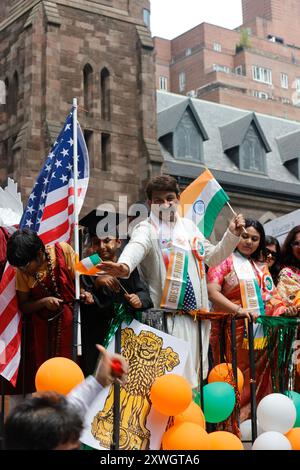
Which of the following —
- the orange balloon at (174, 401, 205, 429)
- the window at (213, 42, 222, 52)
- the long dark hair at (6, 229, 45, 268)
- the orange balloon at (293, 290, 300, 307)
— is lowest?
the orange balloon at (174, 401, 205, 429)

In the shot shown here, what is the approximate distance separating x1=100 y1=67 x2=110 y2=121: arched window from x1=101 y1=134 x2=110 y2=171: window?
0.71m

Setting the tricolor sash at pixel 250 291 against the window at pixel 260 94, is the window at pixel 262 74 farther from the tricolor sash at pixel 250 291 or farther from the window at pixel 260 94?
the tricolor sash at pixel 250 291

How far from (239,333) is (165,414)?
135 centimetres

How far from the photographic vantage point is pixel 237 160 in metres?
38.3

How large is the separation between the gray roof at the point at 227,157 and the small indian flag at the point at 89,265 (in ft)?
90.2

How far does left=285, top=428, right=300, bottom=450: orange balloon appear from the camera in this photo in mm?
6754

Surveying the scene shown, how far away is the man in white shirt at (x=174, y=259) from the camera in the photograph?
23.4ft

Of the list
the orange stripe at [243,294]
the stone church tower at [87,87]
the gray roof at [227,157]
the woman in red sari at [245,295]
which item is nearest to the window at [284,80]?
the gray roof at [227,157]

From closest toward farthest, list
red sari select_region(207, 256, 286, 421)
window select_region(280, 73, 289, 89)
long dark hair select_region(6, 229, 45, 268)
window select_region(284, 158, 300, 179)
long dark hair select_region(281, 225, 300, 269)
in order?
1. long dark hair select_region(6, 229, 45, 268)
2. red sari select_region(207, 256, 286, 421)
3. long dark hair select_region(281, 225, 300, 269)
4. window select_region(284, 158, 300, 179)
5. window select_region(280, 73, 289, 89)

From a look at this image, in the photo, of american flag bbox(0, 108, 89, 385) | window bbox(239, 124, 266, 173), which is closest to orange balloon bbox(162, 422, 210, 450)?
american flag bbox(0, 108, 89, 385)

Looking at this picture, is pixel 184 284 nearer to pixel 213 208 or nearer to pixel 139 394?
pixel 139 394

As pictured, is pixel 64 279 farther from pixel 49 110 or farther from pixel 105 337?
pixel 49 110

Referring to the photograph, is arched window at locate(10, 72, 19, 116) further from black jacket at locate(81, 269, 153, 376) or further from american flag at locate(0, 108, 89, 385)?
black jacket at locate(81, 269, 153, 376)

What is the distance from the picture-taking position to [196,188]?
838 cm
